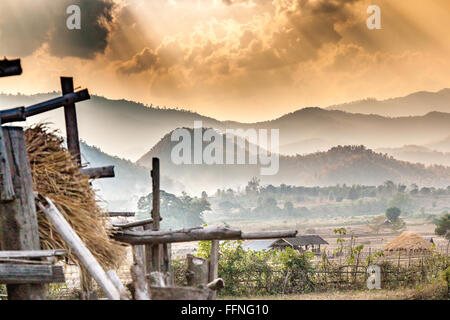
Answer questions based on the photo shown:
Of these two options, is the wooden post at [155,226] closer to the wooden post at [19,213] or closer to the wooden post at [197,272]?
the wooden post at [197,272]

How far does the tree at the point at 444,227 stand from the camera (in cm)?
1906

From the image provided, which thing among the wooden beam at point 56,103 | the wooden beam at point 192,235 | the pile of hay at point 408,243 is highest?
the wooden beam at point 56,103

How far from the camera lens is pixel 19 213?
4176 mm

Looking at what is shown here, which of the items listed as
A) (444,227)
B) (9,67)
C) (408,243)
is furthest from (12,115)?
(444,227)

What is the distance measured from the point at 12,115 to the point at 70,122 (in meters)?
1.32

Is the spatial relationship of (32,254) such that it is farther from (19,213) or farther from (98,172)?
(98,172)

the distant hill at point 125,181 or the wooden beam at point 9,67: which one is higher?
the wooden beam at point 9,67

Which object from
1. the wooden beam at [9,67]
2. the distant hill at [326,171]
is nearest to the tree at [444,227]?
the wooden beam at [9,67]

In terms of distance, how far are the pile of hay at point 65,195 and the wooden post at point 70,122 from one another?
417mm

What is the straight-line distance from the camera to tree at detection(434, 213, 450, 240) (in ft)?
62.5

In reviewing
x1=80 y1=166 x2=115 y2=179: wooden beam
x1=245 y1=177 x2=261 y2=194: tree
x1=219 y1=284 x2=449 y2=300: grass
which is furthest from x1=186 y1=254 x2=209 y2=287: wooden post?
x1=245 y1=177 x2=261 y2=194: tree

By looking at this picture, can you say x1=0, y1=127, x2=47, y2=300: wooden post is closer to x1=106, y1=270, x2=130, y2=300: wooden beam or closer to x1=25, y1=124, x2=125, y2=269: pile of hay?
x1=25, y1=124, x2=125, y2=269: pile of hay
